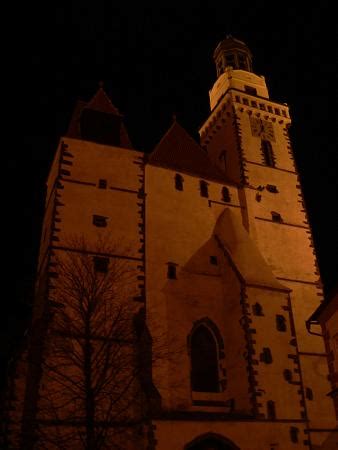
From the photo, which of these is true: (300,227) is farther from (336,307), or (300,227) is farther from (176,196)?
(336,307)

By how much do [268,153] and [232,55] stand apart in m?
9.52

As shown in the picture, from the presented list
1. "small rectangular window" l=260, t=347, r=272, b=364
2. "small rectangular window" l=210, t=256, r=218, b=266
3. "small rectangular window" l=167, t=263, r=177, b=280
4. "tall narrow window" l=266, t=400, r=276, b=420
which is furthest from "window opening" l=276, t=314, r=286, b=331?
"small rectangular window" l=167, t=263, r=177, b=280

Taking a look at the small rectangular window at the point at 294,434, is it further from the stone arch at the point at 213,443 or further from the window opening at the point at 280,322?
the window opening at the point at 280,322

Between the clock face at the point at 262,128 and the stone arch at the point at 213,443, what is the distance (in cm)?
1788

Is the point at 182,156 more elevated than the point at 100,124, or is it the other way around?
the point at 100,124

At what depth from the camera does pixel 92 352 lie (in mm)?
17000

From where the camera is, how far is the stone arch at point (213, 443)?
17281 millimetres

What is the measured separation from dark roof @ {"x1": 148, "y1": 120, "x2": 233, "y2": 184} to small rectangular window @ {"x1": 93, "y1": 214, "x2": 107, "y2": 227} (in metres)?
4.58

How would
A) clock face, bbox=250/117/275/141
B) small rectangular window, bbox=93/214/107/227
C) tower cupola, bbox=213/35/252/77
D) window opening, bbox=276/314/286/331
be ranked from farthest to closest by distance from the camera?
tower cupola, bbox=213/35/252/77 < clock face, bbox=250/117/275/141 < small rectangular window, bbox=93/214/107/227 < window opening, bbox=276/314/286/331

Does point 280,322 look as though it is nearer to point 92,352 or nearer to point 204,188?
point 204,188

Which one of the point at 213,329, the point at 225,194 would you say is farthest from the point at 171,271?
the point at 225,194

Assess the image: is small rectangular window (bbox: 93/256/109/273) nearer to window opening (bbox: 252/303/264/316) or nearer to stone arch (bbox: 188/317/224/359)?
stone arch (bbox: 188/317/224/359)

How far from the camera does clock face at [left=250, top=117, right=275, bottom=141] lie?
30.0 m

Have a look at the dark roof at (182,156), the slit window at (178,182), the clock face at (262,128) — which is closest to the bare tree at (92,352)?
the slit window at (178,182)
